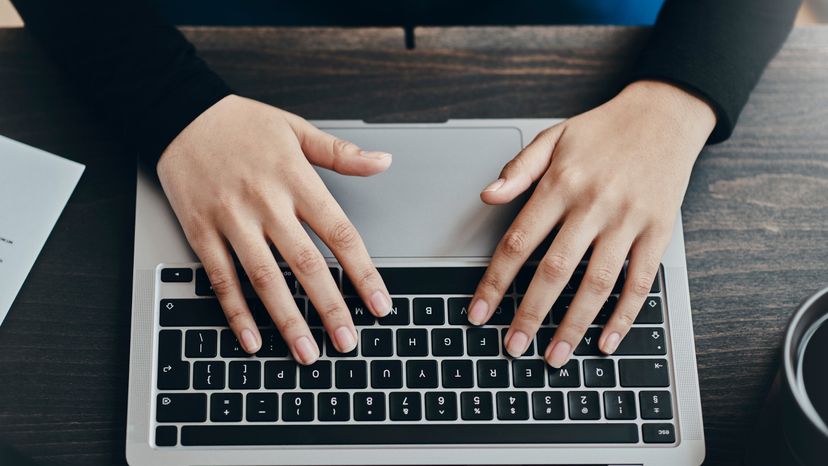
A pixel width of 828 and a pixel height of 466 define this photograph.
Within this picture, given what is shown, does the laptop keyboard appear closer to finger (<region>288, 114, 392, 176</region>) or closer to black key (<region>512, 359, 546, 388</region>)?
black key (<region>512, 359, 546, 388</region>)

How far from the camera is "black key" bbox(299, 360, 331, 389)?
20.4 inches

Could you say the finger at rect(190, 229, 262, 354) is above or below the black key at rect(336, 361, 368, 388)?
above

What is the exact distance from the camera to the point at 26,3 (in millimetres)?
623

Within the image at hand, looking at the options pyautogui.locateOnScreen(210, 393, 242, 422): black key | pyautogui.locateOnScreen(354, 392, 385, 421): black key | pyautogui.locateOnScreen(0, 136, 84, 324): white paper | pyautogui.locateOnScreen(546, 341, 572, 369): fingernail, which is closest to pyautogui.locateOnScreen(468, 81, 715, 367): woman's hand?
pyautogui.locateOnScreen(546, 341, 572, 369): fingernail

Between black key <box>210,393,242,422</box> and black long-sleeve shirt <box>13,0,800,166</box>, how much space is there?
0.74ft

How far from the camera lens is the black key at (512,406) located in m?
0.51

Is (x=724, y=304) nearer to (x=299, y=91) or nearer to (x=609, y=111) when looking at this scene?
(x=609, y=111)

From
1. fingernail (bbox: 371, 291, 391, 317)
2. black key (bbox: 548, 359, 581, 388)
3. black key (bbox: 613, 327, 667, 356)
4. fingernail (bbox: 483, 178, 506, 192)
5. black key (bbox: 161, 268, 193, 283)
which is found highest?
fingernail (bbox: 483, 178, 506, 192)

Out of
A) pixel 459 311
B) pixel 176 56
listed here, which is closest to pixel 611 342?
pixel 459 311

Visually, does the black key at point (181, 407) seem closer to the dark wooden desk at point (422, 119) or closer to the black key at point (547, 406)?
the dark wooden desk at point (422, 119)

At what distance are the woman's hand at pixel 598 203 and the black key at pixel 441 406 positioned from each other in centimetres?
6

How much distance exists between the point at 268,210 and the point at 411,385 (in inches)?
7.7

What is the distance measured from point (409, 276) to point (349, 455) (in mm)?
154

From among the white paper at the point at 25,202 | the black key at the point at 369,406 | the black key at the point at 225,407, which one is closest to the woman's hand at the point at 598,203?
the black key at the point at 369,406
